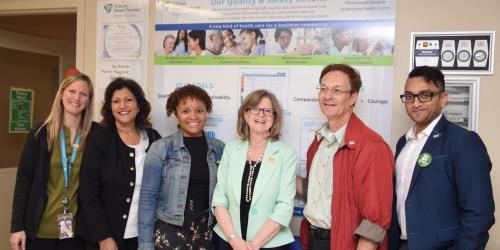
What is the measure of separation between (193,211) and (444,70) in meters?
1.64

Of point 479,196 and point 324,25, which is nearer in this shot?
point 479,196

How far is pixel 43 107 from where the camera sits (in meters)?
4.33

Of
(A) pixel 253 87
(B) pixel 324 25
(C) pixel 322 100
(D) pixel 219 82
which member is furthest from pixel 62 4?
(C) pixel 322 100

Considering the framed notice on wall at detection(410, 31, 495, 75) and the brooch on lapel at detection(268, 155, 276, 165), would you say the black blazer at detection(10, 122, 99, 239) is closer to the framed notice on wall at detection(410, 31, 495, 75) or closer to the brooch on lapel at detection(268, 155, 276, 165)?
the brooch on lapel at detection(268, 155, 276, 165)

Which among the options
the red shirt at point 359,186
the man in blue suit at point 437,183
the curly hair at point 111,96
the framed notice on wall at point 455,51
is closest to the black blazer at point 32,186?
the curly hair at point 111,96

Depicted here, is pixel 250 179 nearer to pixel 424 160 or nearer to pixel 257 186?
pixel 257 186

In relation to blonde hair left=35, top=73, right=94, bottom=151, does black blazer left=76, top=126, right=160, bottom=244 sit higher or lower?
lower

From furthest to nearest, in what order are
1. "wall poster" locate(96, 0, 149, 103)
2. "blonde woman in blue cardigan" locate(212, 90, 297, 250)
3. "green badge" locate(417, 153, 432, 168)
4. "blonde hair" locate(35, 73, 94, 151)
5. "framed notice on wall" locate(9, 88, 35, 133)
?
1. "framed notice on wall" locate(9, 88, 35, 133)
2. "wall poster" locate(96, 0, 149, 103)
3. "blonde hair" locate(35, 73, 94, 151)
4. "blonde woman in blue cardigan" locate(212, 90, 297, 250)
5. "green badge" locate(417, 153, 432, 168)

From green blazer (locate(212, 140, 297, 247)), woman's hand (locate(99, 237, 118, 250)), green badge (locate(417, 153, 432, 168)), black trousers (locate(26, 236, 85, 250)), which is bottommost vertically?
black trousers (locate(26, 236, 85, 250))

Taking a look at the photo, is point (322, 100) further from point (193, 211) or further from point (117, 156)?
Result: point (117, 156)

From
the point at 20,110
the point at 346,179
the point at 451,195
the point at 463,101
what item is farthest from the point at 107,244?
the point at 20,110

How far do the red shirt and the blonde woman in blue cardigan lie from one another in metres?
0.25

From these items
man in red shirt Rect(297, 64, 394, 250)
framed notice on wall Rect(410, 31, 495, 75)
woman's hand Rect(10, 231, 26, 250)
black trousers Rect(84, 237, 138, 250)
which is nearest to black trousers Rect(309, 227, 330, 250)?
man in red shirt Rect(297, 64, 394, 250)

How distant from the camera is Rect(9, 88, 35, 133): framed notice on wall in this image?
12.9ft
